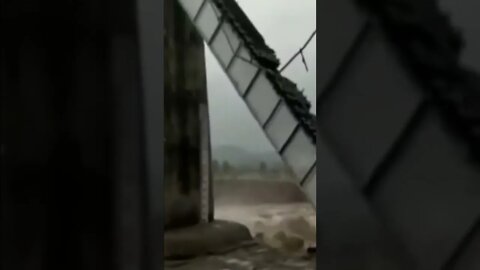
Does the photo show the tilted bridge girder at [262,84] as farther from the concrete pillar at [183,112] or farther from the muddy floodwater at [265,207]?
the muddy floodwater at [265,207]

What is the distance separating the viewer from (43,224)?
1.01 metres

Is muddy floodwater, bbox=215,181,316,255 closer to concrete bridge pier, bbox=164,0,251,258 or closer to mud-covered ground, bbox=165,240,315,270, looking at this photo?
concrete bridge pier, bbox=164,0,251,258

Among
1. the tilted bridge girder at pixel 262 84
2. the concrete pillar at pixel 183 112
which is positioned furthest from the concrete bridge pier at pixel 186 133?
the tilted bridge girder at pixel 262 84

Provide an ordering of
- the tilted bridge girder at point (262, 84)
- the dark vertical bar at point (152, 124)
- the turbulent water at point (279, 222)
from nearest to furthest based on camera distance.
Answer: the dark vertical bar at point (152, 124), the tilted bridge girder at point (262, 84), the turbulent water at point (279, 222)

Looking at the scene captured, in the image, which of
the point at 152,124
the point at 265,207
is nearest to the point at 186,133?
the point at 265,207

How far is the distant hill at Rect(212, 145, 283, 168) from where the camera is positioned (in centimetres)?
370

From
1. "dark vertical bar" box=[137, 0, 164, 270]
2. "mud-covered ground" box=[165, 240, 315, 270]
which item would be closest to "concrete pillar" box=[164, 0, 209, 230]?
"mud-covered ground" box=[165, 240, 315, 270]

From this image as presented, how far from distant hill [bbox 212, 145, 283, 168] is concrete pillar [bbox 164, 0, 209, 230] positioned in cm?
25

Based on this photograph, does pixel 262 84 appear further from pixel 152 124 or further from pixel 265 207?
pixel 152 124

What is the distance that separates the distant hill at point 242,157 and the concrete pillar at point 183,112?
25cm

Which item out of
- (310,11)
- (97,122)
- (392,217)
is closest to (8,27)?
(97,122)

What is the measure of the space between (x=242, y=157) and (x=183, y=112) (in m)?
0.46

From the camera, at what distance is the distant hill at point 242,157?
12.1 ft

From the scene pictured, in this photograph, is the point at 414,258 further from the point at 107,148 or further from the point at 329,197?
the point at 107,148
